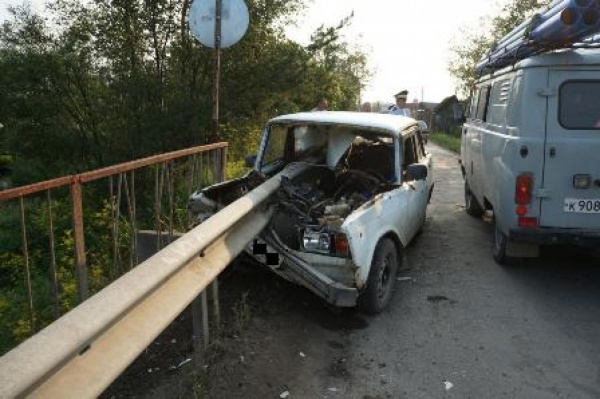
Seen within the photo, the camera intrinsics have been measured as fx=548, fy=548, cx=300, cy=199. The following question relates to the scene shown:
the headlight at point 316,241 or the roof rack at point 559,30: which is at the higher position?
the roof rack at point 559,30

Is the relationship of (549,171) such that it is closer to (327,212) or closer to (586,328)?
(586,328)

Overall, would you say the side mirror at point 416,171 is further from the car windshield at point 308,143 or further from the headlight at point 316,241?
the headlight at point 316,241

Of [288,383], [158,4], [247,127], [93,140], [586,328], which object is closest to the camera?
[288,383]

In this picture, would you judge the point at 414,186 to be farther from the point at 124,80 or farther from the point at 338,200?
the point at 124,80

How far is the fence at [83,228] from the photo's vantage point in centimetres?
360

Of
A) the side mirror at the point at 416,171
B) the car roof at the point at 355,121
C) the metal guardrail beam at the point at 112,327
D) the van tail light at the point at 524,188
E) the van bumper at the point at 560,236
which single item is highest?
the car roof at the point at 355,121

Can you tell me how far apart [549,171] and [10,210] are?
876 cm

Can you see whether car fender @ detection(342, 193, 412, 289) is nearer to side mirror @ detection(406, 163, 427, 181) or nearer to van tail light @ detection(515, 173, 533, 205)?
side mirror @ detection(406, 163, 427, 181)

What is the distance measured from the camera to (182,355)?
4090mm

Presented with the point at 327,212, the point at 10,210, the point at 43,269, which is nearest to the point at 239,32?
the point at 327,212

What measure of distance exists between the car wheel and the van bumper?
49.3 inches

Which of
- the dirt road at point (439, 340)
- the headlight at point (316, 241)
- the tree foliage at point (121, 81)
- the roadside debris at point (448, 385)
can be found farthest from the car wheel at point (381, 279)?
the tree foliage at point (121, 81)

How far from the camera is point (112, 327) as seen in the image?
238cm

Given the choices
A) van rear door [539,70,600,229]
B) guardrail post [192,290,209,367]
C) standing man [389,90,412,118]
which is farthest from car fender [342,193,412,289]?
standing man [389,90,412,118]
